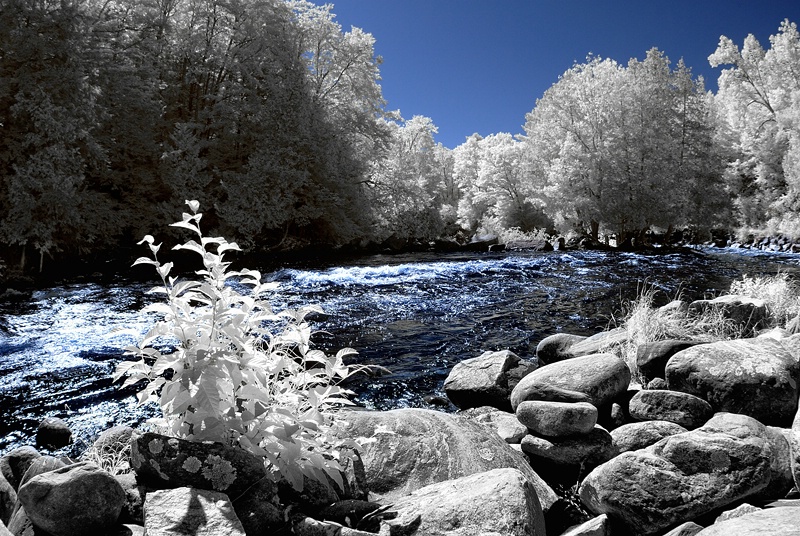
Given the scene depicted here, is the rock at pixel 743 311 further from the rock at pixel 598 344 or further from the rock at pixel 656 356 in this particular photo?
the rock at pixel 656 356

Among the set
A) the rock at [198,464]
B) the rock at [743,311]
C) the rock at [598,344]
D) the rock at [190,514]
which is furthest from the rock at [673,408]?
the rock at [190,514]

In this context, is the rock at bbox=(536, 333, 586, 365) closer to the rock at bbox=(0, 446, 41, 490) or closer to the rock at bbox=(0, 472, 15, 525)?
the rock at bbox=(0, 446, 41, 490)

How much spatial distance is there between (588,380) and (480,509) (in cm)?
254

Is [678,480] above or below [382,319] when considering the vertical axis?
above

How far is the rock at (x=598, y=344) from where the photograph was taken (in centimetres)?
547

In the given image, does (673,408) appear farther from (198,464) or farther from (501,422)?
(198,464)

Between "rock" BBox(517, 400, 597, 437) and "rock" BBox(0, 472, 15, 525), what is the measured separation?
3.10 m

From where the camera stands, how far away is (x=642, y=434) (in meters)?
3.56

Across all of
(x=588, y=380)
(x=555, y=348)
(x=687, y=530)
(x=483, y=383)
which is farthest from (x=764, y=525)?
(x=555, y=348)

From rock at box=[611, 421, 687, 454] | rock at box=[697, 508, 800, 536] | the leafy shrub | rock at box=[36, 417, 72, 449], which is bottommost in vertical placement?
rock at box=[36, 417, 72, 449]

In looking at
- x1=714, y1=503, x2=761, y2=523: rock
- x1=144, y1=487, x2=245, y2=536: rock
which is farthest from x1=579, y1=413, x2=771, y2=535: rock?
x1=144, y1=487, x2=245, y2=536: rock

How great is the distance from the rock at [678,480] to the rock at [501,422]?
1.02 metres

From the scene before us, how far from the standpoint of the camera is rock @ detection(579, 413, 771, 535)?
8.48 ft

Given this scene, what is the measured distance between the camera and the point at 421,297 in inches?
422
